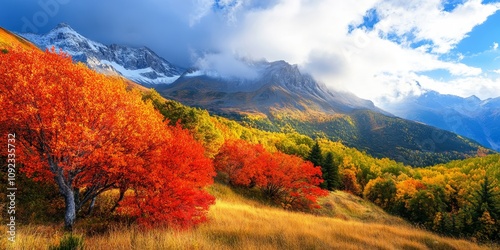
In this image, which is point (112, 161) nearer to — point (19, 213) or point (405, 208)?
point (19, 213)

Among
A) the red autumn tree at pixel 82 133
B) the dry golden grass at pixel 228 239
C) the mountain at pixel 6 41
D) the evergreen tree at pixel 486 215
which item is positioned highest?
the mountain at pixel 6 41

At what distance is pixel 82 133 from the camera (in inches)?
539

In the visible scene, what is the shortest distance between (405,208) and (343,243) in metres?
62.9

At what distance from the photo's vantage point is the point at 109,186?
650 inches

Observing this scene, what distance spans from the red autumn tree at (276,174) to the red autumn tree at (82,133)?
28.8 meters

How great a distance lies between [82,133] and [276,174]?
36.1 metres

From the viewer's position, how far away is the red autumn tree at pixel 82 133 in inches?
523

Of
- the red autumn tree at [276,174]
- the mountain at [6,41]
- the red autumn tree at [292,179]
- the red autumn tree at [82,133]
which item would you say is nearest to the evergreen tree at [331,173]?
the red autumn tree at [276,174]

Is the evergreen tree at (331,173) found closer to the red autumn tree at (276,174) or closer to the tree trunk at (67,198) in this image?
the red autumn tree at (276,174)

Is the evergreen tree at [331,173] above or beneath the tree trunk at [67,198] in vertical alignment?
beneath

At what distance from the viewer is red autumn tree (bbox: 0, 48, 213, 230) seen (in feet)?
43.6

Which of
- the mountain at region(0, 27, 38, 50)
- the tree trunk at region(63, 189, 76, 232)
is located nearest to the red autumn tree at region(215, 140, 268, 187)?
the tree trunk at region(63, 189, 76, 232)

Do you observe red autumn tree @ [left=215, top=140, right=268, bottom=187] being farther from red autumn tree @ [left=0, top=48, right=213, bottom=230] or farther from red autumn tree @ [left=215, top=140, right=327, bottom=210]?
red autumn tree @ [left=0, top=48, right=213, bottom=230]

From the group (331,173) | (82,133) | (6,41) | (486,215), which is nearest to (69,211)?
(82,133)
